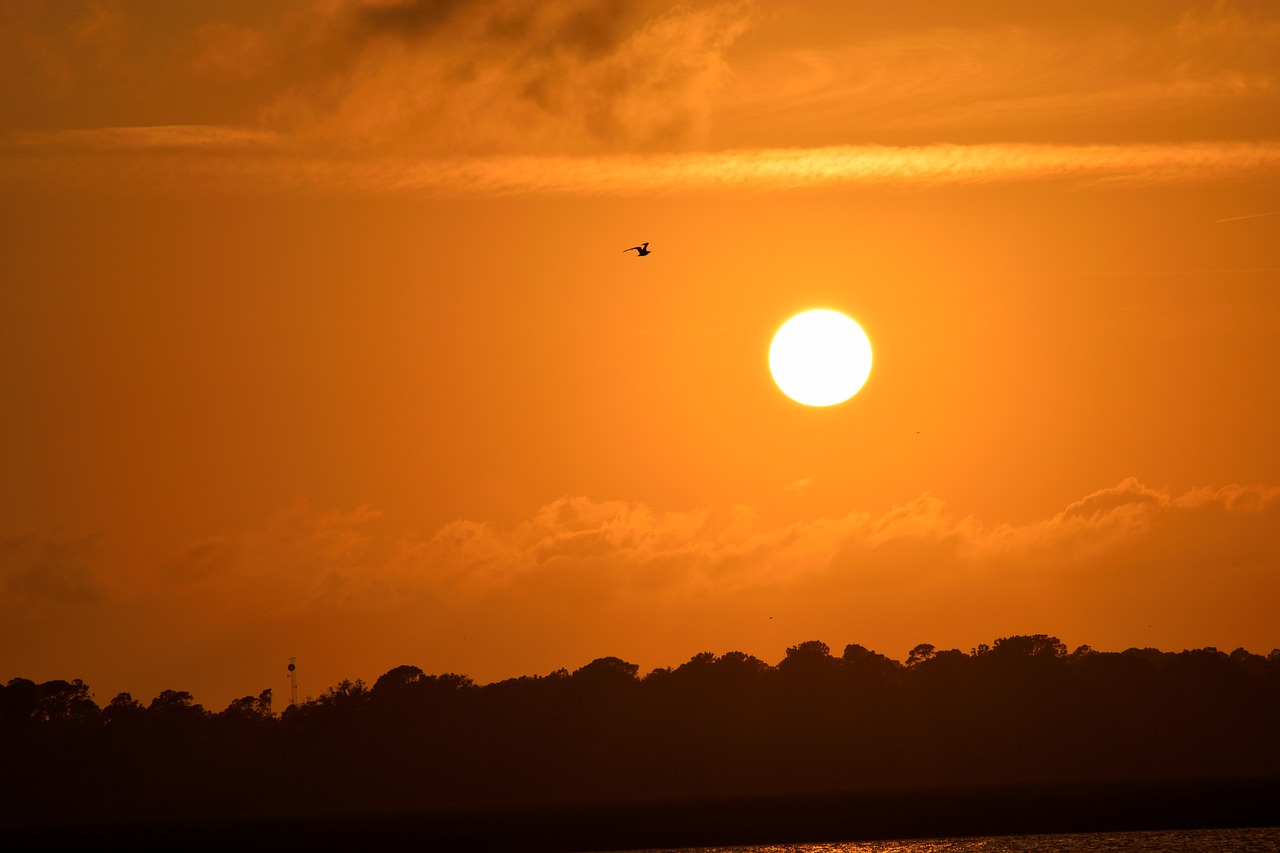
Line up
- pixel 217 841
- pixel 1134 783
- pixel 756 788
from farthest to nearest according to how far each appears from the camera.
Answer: pixel 756 788 → pixel 1134 783 → pixel 217 841

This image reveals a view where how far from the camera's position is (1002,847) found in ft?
405

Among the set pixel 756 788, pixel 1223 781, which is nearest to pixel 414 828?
pixel 756 788

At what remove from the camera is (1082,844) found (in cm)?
12269

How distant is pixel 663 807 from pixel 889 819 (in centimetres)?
3185

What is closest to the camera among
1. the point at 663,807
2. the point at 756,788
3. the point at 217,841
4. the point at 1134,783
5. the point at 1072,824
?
the point at 1072,824

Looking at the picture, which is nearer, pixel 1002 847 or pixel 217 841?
pixel 1002 847

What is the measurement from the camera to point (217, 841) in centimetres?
14975

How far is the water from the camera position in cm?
11844

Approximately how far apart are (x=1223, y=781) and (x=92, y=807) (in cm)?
12834

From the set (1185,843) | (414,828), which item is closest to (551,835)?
(414,828)

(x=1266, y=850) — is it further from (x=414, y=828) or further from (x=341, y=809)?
(x=341, y=809)

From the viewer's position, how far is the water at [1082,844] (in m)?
118

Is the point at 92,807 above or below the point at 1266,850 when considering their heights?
above

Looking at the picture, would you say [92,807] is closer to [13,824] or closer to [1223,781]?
[13,824]
